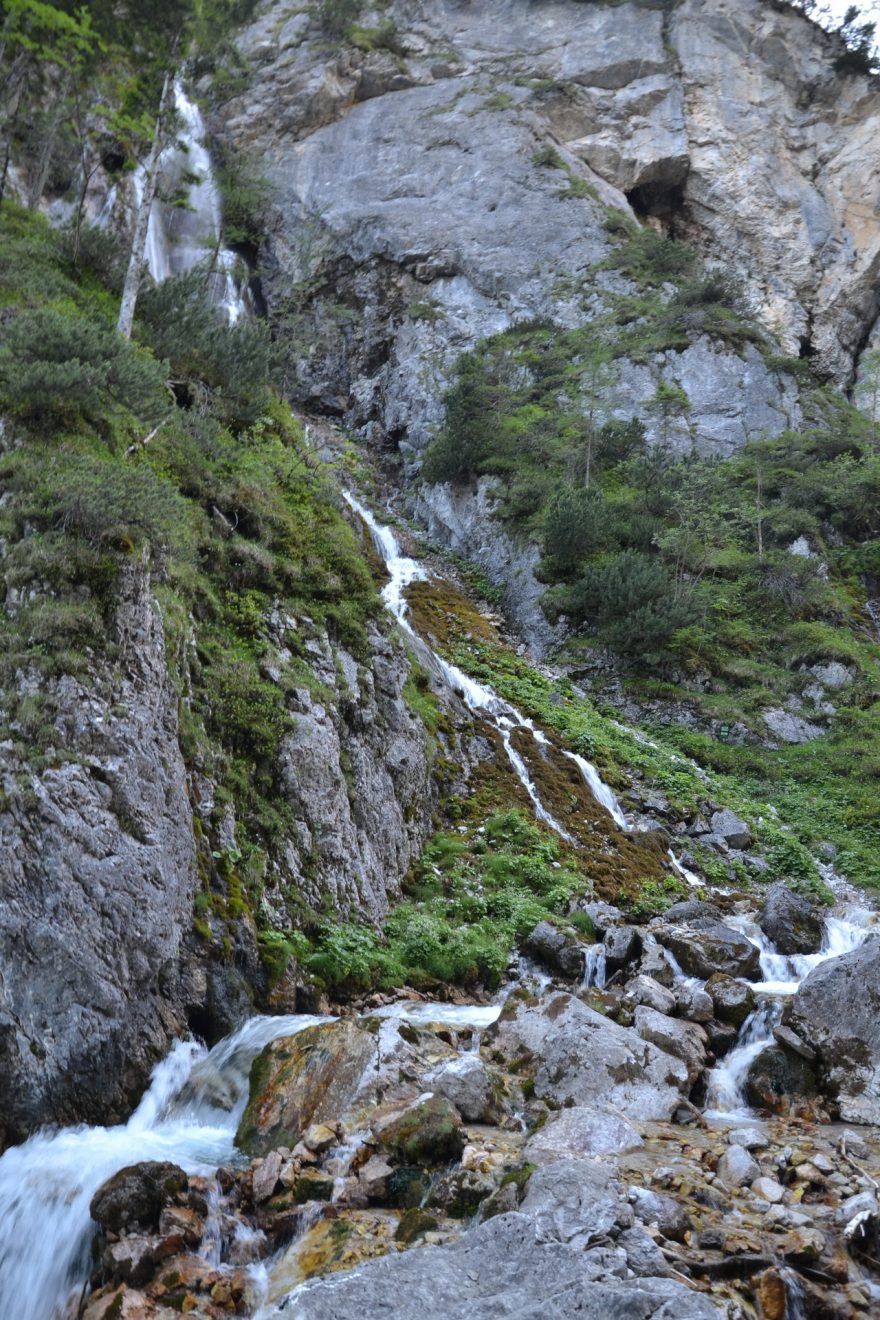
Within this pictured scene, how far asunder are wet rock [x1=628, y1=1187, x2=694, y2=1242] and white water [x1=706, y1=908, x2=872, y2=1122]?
8.81 feet

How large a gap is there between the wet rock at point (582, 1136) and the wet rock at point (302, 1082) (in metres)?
1.59

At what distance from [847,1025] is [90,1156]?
6.80 meters

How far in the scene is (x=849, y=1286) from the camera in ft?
14.5

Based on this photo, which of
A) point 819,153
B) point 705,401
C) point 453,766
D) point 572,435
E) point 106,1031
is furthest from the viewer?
point 819,153

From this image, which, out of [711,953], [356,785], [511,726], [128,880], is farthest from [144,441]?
[711,953]

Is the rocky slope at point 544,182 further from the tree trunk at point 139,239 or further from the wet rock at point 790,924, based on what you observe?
the wet rock at point 790,924

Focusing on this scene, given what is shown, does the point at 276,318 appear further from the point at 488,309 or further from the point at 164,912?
the point at 164,912

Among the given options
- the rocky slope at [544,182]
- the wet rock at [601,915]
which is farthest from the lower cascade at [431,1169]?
the rocky slope at [544,182]

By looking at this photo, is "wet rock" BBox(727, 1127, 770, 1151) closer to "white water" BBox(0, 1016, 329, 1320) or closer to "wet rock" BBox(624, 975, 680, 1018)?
"wet rock" BBox(624, 975, 680, 1018)

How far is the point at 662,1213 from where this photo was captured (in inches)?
191

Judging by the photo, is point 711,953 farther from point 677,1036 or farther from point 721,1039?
point 677,1036

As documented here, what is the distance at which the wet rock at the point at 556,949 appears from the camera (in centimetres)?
1060

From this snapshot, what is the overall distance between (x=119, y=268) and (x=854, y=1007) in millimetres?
18263

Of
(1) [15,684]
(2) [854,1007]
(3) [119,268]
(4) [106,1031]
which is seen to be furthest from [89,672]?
(3) [119,268]
